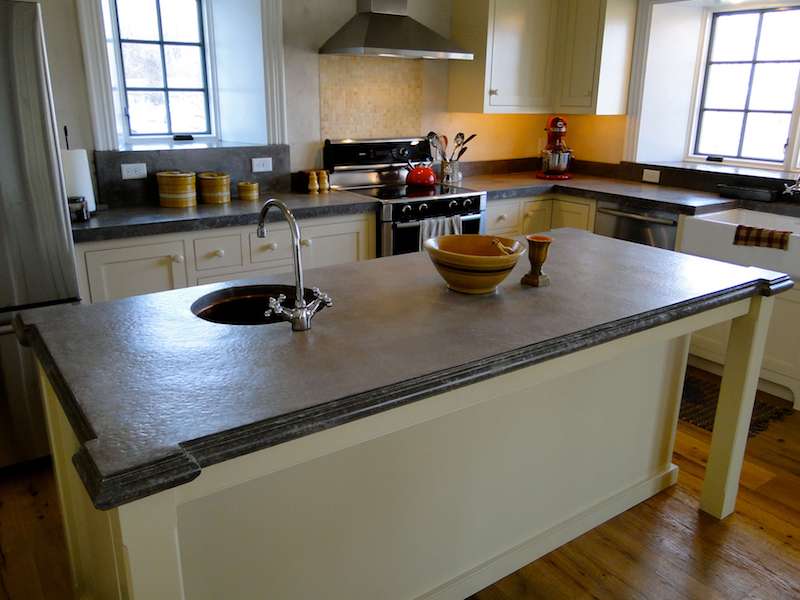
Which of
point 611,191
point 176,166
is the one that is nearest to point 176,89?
point 176,166

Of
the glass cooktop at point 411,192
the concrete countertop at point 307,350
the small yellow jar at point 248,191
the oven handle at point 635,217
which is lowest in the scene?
the oven handle at point 635,217

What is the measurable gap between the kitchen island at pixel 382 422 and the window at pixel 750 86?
2444 millimetres

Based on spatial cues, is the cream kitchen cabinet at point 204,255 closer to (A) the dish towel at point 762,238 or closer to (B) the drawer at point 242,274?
(B) the drawer at point 242,274

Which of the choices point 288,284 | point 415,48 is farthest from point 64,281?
point 415,48

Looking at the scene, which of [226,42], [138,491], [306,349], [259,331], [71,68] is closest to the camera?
[138,491]

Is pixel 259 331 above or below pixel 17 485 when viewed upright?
above

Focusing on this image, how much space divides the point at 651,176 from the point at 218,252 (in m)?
2.99

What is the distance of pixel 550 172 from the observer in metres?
4.65

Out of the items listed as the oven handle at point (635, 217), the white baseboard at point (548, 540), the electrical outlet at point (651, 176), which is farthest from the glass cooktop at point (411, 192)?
the white baseboard at point (548, 540)

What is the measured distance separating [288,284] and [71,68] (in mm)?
2042

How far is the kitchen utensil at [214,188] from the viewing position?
3426 millimetres

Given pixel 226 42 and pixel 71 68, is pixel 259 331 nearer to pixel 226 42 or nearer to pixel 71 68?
pixel 71 68

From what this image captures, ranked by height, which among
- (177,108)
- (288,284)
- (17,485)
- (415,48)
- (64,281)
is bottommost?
(17,485)

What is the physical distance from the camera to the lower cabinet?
4148mm
